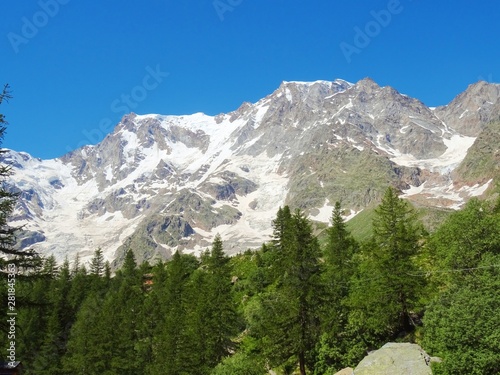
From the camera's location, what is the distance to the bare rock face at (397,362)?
28177 mm

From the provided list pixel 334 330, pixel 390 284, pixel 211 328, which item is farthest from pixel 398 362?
pixel 211 328

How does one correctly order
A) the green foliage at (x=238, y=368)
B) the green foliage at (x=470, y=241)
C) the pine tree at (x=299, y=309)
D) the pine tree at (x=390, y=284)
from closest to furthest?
1. the green foliage at (x=470, y=241)
2. the green foliage at (x=238, y=368)
3. the pine tree at (x=390, y=284)
4. the pine tree at (x=299, y=309)

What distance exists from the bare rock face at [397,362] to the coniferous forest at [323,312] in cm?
121

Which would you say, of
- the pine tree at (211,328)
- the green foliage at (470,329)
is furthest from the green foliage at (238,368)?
the green foliage at (470,329)

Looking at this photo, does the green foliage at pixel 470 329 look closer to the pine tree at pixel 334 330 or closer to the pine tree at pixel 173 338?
the pine tree at pixel 334 330

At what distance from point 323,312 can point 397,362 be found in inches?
486

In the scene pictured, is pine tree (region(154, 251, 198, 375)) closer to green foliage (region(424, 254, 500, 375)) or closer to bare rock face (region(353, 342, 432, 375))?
bare rock face (region(353, 342, 432, 375))

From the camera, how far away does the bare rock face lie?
2818cm

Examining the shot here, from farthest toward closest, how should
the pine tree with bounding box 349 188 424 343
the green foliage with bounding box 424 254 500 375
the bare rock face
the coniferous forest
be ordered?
the pine tree with bounding box 349 188 424 343 → the coniferous forest → the bare rock face → the green foliage with bounding box 424 254 500 375

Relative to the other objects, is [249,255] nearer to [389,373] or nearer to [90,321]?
[90,321]

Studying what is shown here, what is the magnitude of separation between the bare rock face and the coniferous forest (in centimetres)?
121

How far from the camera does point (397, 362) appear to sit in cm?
2875

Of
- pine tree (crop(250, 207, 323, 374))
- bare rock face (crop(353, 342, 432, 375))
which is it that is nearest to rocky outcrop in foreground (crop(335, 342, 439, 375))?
bare rock face (crop(353, 342, 432, 375))

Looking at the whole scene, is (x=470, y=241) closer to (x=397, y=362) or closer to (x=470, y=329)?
(x=470, y=329)
